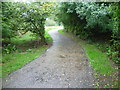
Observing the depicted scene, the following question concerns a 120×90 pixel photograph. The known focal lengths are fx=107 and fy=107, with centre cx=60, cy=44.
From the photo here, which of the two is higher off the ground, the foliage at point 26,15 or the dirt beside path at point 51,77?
the foliage at point 26,15

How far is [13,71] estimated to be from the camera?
443 cm

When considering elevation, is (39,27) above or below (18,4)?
below

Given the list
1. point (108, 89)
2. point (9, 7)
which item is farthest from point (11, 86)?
point (9, 7)

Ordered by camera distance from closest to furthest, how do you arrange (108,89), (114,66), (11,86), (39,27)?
(108,89), (11,86), (114,66), (39,27)

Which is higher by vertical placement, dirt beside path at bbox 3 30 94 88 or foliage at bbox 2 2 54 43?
foliage at bbox 2 2 54 43

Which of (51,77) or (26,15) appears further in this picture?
(26,15)

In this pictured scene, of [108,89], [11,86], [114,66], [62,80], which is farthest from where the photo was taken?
[114,66]

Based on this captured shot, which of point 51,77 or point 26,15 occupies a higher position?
point 26,15

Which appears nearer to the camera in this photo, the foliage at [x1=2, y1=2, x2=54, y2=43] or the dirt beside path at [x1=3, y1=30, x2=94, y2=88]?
the dirt beside path at [x1=3, y1=30, x2=94, y2=88]

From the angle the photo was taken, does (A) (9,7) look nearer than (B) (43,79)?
No

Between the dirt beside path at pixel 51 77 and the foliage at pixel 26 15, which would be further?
the foliage at pixel 26 15

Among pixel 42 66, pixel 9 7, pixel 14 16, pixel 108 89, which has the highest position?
pixel 9 7

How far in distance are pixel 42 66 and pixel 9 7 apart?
4.93 meters

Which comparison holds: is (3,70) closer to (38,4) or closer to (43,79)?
(43,79)
